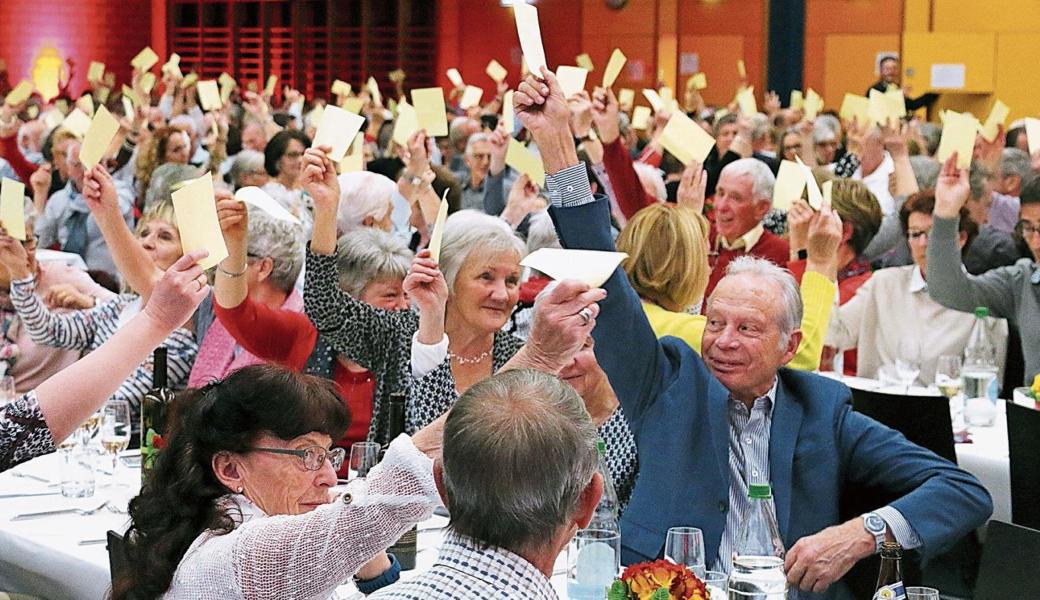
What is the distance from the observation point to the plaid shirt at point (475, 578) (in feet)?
6.14

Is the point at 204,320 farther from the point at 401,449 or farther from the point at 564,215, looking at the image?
the point at 401,449

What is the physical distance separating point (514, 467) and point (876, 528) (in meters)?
1.45

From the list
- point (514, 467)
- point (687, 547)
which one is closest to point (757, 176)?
point (687, 547)

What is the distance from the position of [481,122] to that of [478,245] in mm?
9657

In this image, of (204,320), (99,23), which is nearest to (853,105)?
(204,320)

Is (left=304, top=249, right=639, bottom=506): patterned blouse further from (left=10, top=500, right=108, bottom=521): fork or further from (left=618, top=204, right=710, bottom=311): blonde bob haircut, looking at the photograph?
(left=10, top=500, right=108, bottom=521): fork

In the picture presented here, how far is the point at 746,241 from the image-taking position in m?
6.42

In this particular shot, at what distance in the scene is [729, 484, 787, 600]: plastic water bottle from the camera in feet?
9.14

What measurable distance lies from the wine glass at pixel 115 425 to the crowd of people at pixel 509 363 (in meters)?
0.34

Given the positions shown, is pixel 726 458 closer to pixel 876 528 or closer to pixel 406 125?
pixel 876 528

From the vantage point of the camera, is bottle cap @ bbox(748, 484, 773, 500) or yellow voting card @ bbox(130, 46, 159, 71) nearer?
bottle cap @ bbox(748, 484, 773, 500)

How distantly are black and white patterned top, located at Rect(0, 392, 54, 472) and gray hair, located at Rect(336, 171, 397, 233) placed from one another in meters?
3.29

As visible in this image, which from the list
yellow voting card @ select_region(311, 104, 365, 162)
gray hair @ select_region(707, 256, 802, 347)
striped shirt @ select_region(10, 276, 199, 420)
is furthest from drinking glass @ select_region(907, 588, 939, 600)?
striped shirt @ select_region(10, 276, 199, 420)

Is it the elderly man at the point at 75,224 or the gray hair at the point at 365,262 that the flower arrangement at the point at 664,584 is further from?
the elderly man at the point at 75,224
